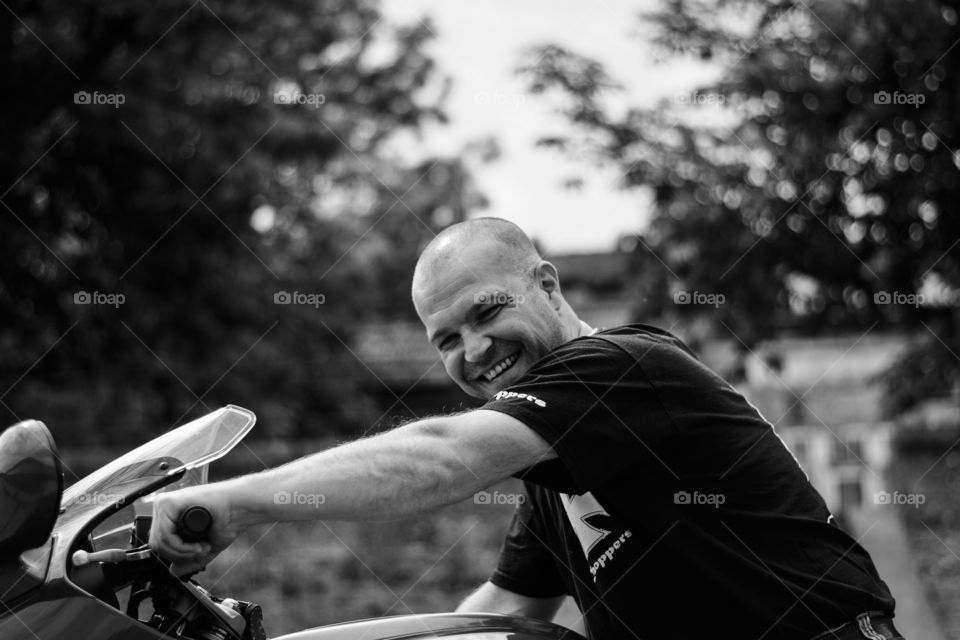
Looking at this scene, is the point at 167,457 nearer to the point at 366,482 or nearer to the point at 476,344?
the point at 366,482

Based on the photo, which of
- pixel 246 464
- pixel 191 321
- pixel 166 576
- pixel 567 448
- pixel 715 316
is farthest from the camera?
pixel 191 321

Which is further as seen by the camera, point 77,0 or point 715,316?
point 77,0

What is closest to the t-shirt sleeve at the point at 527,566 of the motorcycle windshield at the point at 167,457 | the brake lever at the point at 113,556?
the motorcycle windshield at the point at 167,457

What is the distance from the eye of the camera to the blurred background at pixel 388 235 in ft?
24.3

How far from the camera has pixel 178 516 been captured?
179 cm

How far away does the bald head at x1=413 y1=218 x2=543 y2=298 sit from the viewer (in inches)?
101

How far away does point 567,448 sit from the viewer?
212 cm

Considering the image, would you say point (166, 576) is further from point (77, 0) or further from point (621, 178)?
point (77, 0)

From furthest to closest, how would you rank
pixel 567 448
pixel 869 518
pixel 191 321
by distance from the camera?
pixel 191 321 → pixel 869 518 → pixel 567 448

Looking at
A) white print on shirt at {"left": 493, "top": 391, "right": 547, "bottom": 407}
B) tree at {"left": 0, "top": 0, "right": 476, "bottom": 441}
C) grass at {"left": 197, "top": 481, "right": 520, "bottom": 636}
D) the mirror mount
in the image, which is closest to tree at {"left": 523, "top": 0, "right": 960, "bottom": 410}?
grass at {"left": 197, "top": 481, "right": 520, "bottom": 636}

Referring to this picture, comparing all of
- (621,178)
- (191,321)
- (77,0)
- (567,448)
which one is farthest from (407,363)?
(567,448)

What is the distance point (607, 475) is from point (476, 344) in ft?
1.64

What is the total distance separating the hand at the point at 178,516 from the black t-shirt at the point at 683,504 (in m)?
0.54

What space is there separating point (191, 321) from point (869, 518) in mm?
7098
